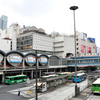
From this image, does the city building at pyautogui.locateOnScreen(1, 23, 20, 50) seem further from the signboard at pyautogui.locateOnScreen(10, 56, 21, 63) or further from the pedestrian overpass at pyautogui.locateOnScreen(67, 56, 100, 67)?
the signboard at pyautogui.locateOnScreen(10, 56, 21, 63)

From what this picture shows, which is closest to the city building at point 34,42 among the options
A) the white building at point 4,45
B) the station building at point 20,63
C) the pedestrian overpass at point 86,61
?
the white building at point 4,45

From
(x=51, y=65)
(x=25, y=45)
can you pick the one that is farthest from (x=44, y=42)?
(x=51, y=65)

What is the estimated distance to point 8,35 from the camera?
4326 inches

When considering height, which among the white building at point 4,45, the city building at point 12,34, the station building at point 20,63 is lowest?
the station building at point 20,63

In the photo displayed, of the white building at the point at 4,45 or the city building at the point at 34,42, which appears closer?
the city building at the point at 34,42

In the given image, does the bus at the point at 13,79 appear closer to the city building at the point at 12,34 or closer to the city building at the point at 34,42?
the city building at the point at 34,42

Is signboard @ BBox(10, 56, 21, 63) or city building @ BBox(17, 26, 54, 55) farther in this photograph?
city building @ BBox(17, 26, 54, 55)

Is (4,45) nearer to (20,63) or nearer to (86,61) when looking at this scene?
(20,63)

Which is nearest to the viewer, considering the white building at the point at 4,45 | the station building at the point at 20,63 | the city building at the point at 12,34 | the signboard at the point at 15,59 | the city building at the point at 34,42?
the station building at the point at 20,63

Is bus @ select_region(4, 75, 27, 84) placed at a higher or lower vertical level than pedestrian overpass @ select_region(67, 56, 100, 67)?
lower

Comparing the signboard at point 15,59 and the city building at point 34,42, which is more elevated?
the city building at point 34,42

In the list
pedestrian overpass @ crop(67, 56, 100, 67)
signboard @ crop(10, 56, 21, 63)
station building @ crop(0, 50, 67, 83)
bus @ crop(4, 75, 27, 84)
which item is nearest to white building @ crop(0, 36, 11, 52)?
station building @ crop(0, 50, 67, 83)

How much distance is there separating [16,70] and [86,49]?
93.6m

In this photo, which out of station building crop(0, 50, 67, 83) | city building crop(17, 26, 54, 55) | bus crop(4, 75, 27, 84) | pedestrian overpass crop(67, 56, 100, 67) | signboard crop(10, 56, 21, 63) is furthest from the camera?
city building crop(17, 26, 54, 55)
